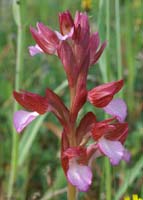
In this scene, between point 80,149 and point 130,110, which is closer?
point 80,149

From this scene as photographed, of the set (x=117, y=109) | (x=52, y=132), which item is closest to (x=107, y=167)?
(x=117, y=109)

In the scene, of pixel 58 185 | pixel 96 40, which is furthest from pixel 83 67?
pixel 58 185

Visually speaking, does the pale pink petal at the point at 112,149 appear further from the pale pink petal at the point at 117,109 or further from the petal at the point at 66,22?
the petal at the point at 66,22

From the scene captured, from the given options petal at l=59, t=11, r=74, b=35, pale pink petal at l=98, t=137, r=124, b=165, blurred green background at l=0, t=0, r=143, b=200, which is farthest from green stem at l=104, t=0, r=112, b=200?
petal at l=59, t=11, r=74, b=35

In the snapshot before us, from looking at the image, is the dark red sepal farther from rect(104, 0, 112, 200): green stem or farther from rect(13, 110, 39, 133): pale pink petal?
rect(104, 0, 112, 200): green stem

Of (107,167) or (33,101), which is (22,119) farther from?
(107,167)

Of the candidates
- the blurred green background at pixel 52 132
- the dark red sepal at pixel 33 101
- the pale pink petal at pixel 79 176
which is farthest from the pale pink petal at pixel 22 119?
the blurred green background at pixel 52 132

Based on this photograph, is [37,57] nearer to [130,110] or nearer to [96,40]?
[130,110]
